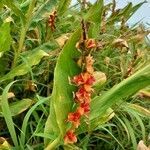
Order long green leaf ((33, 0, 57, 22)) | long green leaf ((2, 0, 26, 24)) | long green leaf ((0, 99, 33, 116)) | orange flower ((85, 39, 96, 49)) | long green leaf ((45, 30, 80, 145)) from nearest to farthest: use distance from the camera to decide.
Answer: orange flower ((85, 39, 96, 49)) < long green leaf ((45, 30, 80, 145)) < long green leaf ((0, 99, 33, 116)) < long green leaf ((2, 0, 26, 24)) < long green leaf ((33, 0, 57, 22))

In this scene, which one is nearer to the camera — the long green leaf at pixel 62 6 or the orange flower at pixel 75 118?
the orange flower at pixel 75 118

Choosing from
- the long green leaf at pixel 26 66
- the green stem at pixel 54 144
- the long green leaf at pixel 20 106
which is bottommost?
the green stem at pixel 54 144

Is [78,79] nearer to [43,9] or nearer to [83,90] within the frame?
[83,90]

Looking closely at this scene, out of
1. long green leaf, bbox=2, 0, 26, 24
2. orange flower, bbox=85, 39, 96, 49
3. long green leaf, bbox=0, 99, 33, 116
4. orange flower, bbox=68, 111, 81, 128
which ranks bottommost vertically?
orange flower, bbox=68, 111, 81, 128

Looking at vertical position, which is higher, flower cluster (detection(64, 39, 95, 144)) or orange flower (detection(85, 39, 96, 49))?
orange flower (detection(85, 39, 96, 49))

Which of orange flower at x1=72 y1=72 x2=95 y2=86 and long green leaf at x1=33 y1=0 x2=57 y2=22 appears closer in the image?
orange flower at x1=72 y1=72 x2=95 y2=86

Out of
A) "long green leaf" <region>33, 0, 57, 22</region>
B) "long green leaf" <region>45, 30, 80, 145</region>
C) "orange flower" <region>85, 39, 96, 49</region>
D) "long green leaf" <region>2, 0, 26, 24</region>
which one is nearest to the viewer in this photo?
"orange flower" <region>85, 39, 96, 49</region>

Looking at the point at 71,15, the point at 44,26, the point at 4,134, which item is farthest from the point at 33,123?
the point at 71,15

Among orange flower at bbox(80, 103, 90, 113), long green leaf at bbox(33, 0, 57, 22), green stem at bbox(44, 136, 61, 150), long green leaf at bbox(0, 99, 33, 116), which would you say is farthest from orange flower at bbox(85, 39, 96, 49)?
long green leaf at bbox(33, 0, 57, 22)

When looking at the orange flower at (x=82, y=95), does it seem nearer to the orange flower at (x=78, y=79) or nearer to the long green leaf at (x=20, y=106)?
the orange flower at (x=78, y=79)

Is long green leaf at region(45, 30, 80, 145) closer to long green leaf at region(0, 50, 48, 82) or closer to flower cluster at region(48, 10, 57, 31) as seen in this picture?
long green leaf at region(0, 50, 48, 82)

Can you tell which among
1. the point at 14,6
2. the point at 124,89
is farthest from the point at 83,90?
the point at 14,6

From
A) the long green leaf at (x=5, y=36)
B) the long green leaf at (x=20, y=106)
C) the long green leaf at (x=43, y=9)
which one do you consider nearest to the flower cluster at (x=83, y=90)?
the long green leaf at (x=20, y=106)

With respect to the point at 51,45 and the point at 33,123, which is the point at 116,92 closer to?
the point at 33,123
